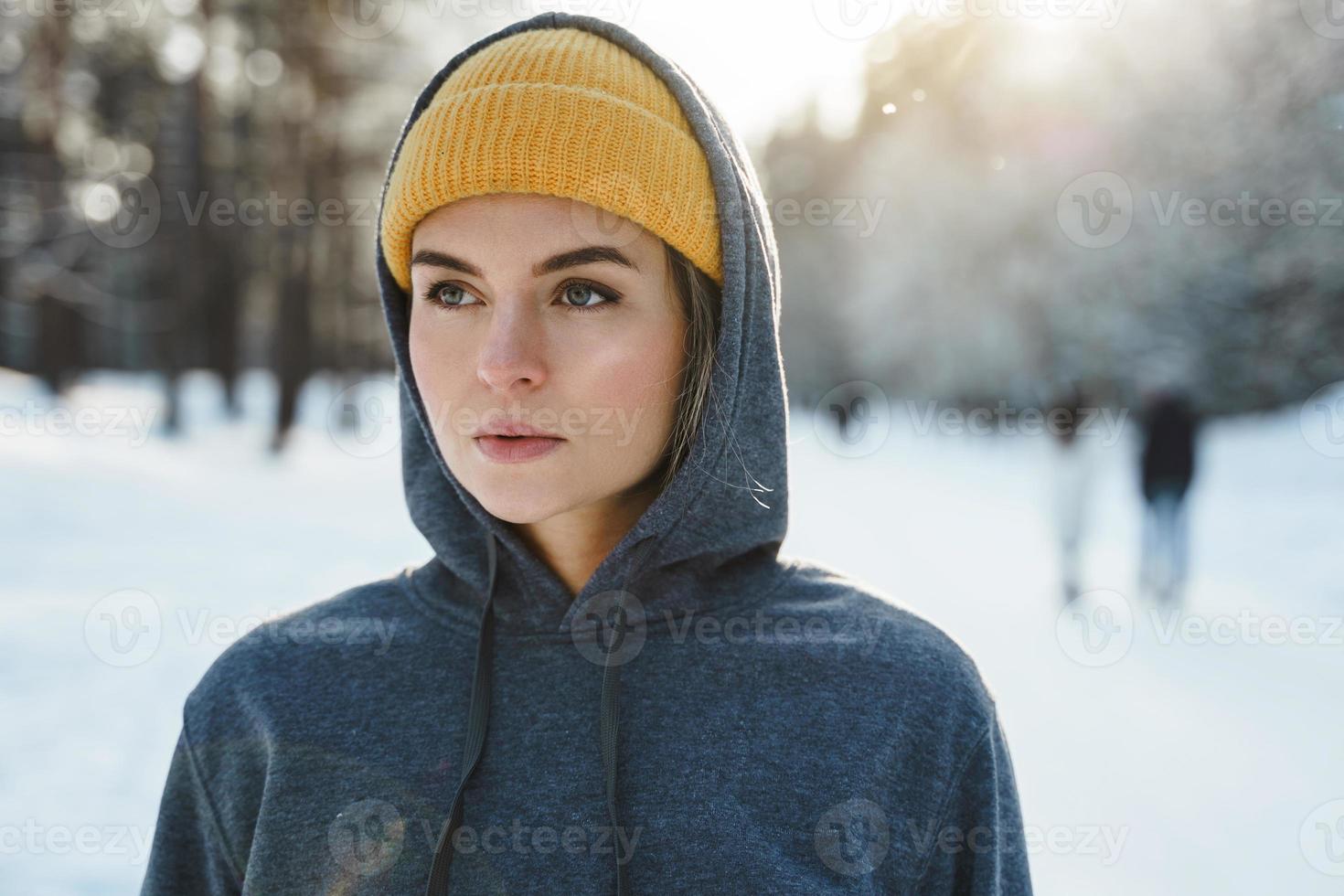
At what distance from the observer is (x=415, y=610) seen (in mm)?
2045

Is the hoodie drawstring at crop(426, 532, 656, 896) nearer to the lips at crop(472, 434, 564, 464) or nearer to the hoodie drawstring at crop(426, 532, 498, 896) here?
the hoodie drawstring at crop(426, 532, 498, 896)

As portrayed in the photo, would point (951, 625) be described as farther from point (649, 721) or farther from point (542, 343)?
point (542, 343)

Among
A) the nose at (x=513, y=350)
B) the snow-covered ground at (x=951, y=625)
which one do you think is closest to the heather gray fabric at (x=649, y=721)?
the nose at (x=513, y=350)

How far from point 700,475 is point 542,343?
1.44 feet

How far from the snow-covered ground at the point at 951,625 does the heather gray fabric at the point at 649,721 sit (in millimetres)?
1770

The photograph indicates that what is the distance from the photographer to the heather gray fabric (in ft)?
5.58

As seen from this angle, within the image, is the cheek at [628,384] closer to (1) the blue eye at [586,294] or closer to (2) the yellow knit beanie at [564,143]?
(1) the blue eye at [586,294]

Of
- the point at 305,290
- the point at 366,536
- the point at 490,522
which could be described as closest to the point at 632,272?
the point at 490,522

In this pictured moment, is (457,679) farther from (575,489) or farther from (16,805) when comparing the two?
(16,805)

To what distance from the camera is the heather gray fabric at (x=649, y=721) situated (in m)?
1.70

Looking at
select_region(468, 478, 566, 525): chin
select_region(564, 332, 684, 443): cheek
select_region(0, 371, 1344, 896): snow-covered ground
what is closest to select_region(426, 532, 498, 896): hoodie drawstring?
select_region(468, 478, 566, 525): chin

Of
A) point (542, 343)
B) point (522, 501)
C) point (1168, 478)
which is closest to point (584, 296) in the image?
point (542, 343)

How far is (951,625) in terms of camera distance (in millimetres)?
7477

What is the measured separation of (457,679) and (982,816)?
1.05 meters
